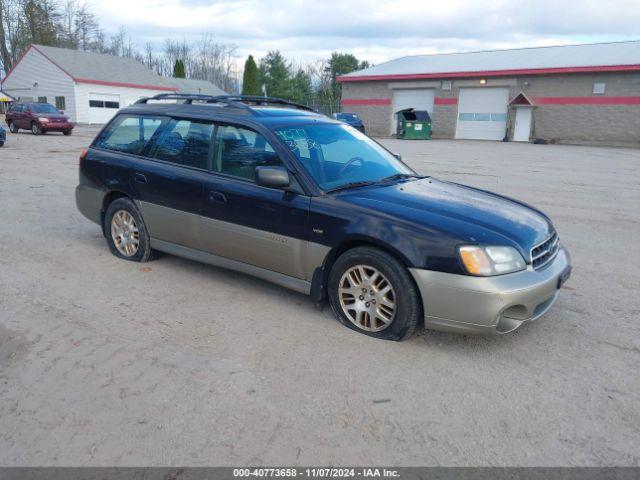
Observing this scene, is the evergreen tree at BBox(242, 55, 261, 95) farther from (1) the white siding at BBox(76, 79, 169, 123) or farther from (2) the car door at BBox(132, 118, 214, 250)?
(2) the car door at BBox(132, 118, 214, 250)

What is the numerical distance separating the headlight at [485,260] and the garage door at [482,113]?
113 feet

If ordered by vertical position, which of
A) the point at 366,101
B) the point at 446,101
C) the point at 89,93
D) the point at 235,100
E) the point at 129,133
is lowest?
the point at 129,133

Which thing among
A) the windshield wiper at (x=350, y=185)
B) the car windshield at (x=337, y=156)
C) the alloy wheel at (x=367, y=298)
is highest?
the car windshield at (x=337, y=156)

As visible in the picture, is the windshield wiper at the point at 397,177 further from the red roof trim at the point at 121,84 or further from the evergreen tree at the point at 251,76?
the evergreen tree at the point at 251,76

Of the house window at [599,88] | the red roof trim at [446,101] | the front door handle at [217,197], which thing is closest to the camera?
the front door handle at [217,197]

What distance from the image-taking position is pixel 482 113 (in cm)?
3647

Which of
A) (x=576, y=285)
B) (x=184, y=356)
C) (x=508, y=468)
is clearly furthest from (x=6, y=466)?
(x=576, y=285)

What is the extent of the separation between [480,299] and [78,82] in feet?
149

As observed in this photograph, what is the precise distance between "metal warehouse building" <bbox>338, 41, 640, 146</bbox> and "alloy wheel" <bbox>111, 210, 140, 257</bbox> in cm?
3310

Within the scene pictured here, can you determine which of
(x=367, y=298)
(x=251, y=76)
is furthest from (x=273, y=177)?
(x=251, y=76)

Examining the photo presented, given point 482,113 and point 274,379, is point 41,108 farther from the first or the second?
point 274,379

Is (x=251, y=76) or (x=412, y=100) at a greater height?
(x=251, y=76)

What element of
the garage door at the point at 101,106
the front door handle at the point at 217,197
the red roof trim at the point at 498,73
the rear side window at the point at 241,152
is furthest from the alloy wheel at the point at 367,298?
the garage door at the point at 101,106

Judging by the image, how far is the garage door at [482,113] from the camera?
3559 centimetres
